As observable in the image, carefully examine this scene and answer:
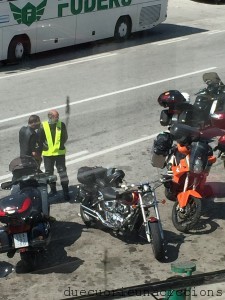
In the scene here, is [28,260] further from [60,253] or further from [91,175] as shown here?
[91,175]

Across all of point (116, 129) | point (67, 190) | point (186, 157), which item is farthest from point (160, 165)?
point (116, 129)

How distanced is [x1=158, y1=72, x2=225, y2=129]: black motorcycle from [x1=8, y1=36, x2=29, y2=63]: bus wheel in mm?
7734

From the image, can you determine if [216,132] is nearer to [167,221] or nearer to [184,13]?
[167,221]

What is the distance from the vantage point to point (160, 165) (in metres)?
9.60

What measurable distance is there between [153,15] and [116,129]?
9832 mm

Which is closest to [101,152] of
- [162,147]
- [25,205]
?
[162,147]

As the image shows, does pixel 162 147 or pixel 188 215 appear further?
pixel 162 147

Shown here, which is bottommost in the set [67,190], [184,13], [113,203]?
[184,13]

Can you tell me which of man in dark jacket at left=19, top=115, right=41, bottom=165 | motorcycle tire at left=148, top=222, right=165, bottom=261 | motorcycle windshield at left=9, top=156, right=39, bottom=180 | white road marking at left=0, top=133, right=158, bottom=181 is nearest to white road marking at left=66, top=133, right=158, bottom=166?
white road marking at left=0, top=133, right=158, bottom=181

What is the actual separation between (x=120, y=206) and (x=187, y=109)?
321cm

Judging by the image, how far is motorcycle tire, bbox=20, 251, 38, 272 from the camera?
775 centimetres

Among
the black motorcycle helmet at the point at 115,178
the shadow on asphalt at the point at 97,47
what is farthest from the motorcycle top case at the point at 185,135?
the shadow on asphalt at the point at 97,47

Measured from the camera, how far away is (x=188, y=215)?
872cm

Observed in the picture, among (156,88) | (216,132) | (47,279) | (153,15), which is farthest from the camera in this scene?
(153,15)
